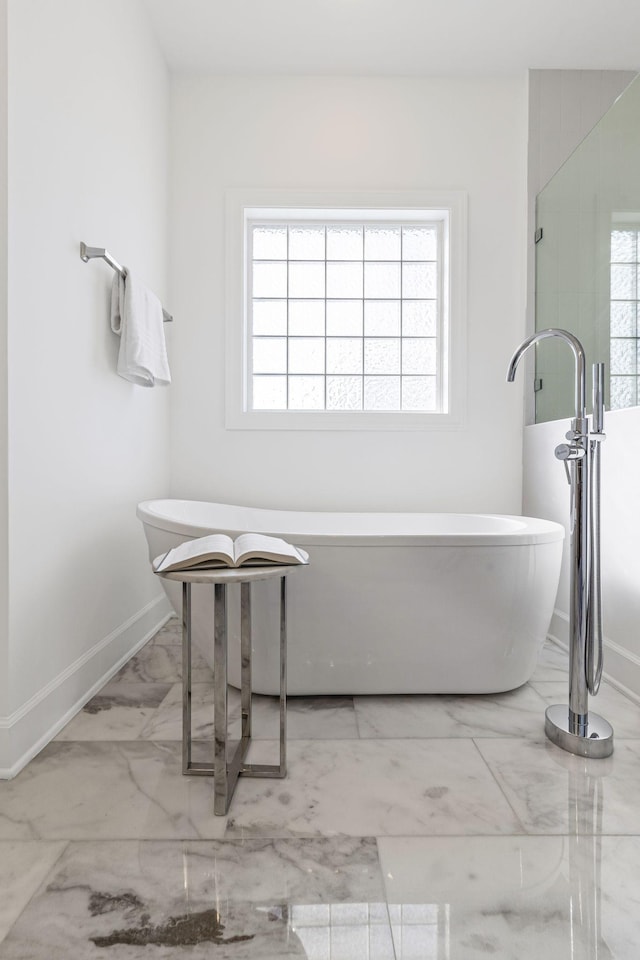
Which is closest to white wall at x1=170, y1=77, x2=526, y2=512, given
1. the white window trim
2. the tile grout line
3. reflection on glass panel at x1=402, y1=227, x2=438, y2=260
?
the white window trim

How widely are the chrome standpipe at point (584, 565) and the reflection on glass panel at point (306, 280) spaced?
5.80ft

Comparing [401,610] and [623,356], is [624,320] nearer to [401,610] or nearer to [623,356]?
[623,356]

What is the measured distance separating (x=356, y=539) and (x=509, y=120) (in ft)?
8.09

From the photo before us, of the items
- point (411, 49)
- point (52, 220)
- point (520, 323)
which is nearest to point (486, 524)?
point (520, 323)

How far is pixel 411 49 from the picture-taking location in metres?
2.74

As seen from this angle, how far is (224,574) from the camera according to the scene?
124cm

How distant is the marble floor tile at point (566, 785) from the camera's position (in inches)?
50.3

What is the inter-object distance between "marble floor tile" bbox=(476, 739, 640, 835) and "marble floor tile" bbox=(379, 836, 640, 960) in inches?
2.4

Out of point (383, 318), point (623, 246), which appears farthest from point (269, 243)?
point (623, 246)

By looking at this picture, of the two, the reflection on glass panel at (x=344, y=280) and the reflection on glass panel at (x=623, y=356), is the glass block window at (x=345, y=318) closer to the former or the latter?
the reflection on glass panel at (x=344, y=280)

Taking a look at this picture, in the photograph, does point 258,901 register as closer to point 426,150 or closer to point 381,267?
point 381,267

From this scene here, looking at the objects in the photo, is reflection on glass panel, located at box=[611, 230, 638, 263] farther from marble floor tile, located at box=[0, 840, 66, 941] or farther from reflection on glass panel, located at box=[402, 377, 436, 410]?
marble floor tile, located at box=[0, 840, 66, 941]

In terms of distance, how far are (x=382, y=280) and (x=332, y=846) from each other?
8.89ft

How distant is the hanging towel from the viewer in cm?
210
